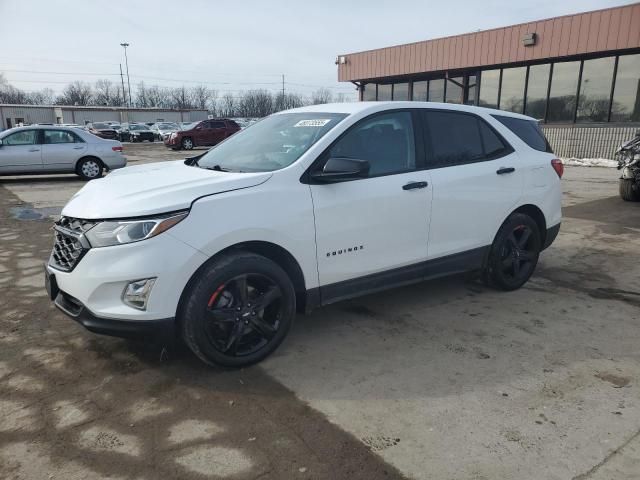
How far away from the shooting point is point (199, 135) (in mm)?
28406

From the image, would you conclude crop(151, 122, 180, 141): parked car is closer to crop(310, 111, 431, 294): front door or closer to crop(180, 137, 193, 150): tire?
crop(180, 137, 193, 150): tire

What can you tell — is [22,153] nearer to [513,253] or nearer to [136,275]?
[136,275]

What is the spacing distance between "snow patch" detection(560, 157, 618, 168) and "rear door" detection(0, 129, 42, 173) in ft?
58.2

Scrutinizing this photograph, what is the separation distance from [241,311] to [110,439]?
1046 millimetres

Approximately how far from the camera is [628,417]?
2.78 metres

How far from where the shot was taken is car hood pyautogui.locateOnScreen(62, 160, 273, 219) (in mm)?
3002

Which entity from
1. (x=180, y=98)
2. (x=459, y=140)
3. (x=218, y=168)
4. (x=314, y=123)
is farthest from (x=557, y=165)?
(x=180, y=98)

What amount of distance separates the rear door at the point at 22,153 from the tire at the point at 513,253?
12.8m

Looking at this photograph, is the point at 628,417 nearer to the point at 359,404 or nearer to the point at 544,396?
the point at 544,396

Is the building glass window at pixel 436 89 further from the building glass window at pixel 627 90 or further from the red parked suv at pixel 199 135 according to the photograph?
the red parked suv at pixel 199 135

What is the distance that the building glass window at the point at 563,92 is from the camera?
62.8 ft

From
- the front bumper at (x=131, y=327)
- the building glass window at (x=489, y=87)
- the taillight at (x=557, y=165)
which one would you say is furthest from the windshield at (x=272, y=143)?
the building glass window at (x=489, y=87)

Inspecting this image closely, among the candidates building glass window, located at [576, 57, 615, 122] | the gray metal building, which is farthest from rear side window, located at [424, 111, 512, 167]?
the gray metal building

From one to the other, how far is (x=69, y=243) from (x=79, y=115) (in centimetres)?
6922
